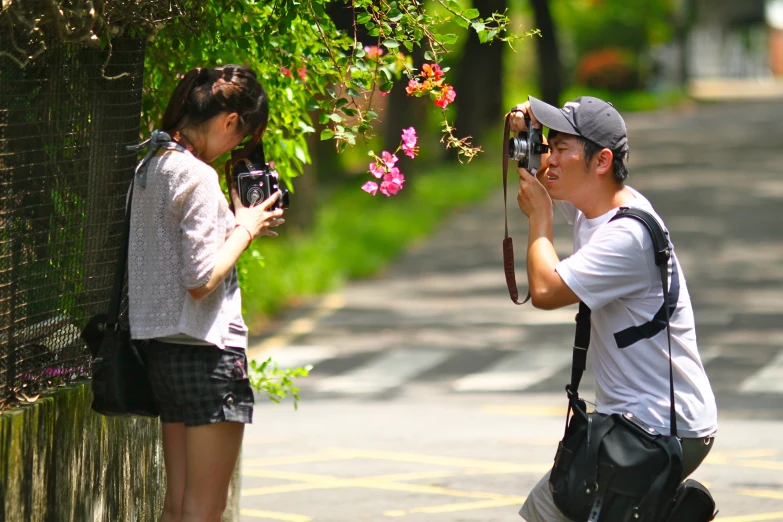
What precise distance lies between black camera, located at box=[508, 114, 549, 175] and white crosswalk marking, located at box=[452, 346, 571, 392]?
8051 mm

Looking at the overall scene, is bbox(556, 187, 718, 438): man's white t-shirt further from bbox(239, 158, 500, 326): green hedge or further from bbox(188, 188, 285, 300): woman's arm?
bbox(239, 158, 500, 326): green hedge

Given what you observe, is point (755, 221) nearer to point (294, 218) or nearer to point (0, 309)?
point (294, 218)

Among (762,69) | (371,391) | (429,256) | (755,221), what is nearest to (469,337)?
(371,391)

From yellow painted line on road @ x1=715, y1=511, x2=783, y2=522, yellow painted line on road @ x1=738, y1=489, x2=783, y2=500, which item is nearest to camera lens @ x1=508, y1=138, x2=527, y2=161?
yellow painted line on road @ x1=715, y1=511, x2=783, y2=522

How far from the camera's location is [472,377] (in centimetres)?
1288

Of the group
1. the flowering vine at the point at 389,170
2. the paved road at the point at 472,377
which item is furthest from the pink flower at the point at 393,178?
the paved road at the point at 472,377

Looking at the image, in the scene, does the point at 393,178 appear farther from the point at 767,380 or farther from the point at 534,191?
the point at 767,380

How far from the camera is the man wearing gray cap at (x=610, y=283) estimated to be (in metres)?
4.07

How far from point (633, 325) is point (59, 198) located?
1975 millimetres

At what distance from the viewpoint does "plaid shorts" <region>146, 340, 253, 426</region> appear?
417 cm

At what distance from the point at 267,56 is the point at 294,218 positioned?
1403 cm

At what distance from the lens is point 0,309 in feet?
14.7

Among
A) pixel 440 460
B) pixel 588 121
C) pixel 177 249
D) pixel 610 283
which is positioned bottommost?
pixel 440 460

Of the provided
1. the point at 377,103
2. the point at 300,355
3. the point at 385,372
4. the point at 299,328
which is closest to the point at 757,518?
the point at 377,103
